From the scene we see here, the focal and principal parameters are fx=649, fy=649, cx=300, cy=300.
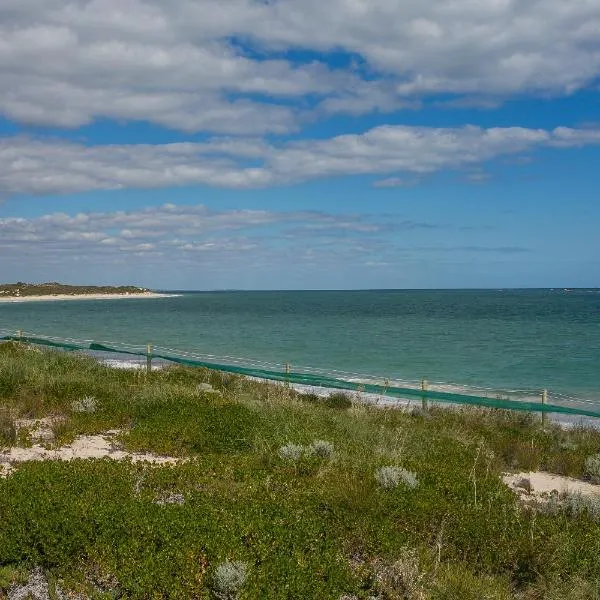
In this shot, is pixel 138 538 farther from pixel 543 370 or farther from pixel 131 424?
pixel 543 370

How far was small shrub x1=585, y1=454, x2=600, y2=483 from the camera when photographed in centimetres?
1129

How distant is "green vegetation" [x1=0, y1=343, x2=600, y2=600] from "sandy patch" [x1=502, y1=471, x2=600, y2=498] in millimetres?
340

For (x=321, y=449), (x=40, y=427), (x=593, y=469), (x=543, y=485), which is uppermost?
(x=321, y=449)

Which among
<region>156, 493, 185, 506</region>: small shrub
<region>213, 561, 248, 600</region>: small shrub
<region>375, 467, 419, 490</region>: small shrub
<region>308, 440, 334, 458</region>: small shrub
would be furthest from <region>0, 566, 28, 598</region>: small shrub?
<region>308, 440, 334, 458</region>: small shrub

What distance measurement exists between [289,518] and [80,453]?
199 inches

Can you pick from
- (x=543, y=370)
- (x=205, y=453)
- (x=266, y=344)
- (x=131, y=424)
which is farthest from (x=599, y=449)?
(x=266, y=344)

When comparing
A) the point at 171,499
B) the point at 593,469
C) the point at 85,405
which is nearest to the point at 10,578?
the point at 171,499

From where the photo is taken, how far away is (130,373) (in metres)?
18.8

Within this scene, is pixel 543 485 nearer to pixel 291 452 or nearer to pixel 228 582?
pixel 291 452

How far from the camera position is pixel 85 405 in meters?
13.5

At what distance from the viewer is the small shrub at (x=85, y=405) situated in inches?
522

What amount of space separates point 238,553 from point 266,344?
41.4 m

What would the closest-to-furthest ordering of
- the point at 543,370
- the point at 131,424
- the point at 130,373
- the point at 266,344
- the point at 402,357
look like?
the point at 131,424, the point at 130,373, the point at 543,370, the point at 402,357, the point at 266,344

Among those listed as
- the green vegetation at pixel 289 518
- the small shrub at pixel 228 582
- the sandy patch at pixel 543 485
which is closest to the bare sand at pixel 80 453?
the green vegetation at pixel 289 518
